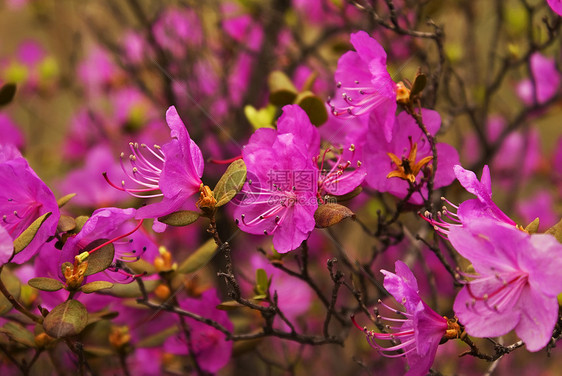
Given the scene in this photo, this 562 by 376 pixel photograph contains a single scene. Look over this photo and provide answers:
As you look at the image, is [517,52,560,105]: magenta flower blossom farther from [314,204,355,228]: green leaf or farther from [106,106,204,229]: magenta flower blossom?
[106,106,204,229]: magenta flower blossom

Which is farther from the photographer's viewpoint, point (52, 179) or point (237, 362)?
point (52, 179)

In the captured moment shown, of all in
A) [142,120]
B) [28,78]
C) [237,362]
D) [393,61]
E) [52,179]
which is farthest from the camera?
[28,78]

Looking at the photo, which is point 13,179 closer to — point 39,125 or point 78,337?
point 78,337

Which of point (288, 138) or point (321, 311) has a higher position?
point (288, 138)

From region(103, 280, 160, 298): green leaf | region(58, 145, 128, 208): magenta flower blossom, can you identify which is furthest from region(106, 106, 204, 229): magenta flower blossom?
region(58, 145, 128, 208): magenta flower blossom

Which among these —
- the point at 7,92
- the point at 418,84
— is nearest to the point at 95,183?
the point at 7,92

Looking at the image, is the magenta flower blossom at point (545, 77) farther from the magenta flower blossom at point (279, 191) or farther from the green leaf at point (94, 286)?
the green leaf at point (94, 286)

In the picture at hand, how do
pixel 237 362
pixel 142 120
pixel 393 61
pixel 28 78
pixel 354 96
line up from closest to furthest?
pixel 354 96, pixel 393 61, pixel 237 362, pixel 142 120, pixel 28 78

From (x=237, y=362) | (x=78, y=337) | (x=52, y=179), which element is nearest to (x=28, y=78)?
(x=52, y=179)
